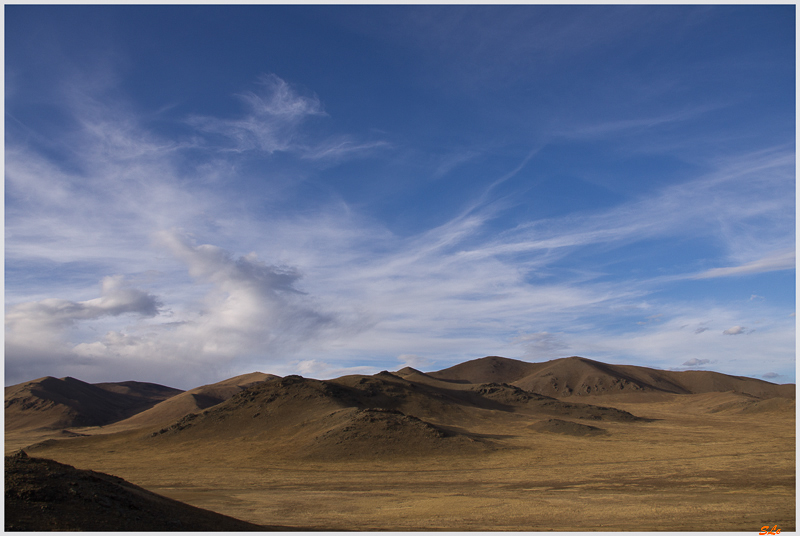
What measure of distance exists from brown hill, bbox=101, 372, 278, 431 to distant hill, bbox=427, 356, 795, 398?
62.0 metres

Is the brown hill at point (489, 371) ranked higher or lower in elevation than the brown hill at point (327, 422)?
higher

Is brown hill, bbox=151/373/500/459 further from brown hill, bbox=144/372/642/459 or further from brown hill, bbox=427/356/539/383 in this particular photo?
brown hill, bbox=427/356/539/383

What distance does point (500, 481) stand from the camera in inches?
1265

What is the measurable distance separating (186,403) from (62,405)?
2529 cm

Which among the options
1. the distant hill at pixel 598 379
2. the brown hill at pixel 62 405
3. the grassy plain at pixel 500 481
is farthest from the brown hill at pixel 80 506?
the distant hill at pixel 598 379

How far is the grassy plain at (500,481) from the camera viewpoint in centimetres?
2059

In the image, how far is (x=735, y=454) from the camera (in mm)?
41125

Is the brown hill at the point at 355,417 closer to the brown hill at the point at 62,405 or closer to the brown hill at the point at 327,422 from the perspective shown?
the brown hill at the point at 327,422

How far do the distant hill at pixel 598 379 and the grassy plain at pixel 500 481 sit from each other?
3607 inches

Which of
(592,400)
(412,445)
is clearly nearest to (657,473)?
(412,445)

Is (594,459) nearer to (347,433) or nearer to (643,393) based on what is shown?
(347,433)

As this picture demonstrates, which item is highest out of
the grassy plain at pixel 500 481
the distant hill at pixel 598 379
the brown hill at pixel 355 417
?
the distant hill at pixel 598 379

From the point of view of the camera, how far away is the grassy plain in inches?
811

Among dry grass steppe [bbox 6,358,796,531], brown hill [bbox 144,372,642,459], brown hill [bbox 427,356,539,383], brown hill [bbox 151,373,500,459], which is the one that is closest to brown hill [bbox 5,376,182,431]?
dry grass steppe [bbox 6,358,796,531]
